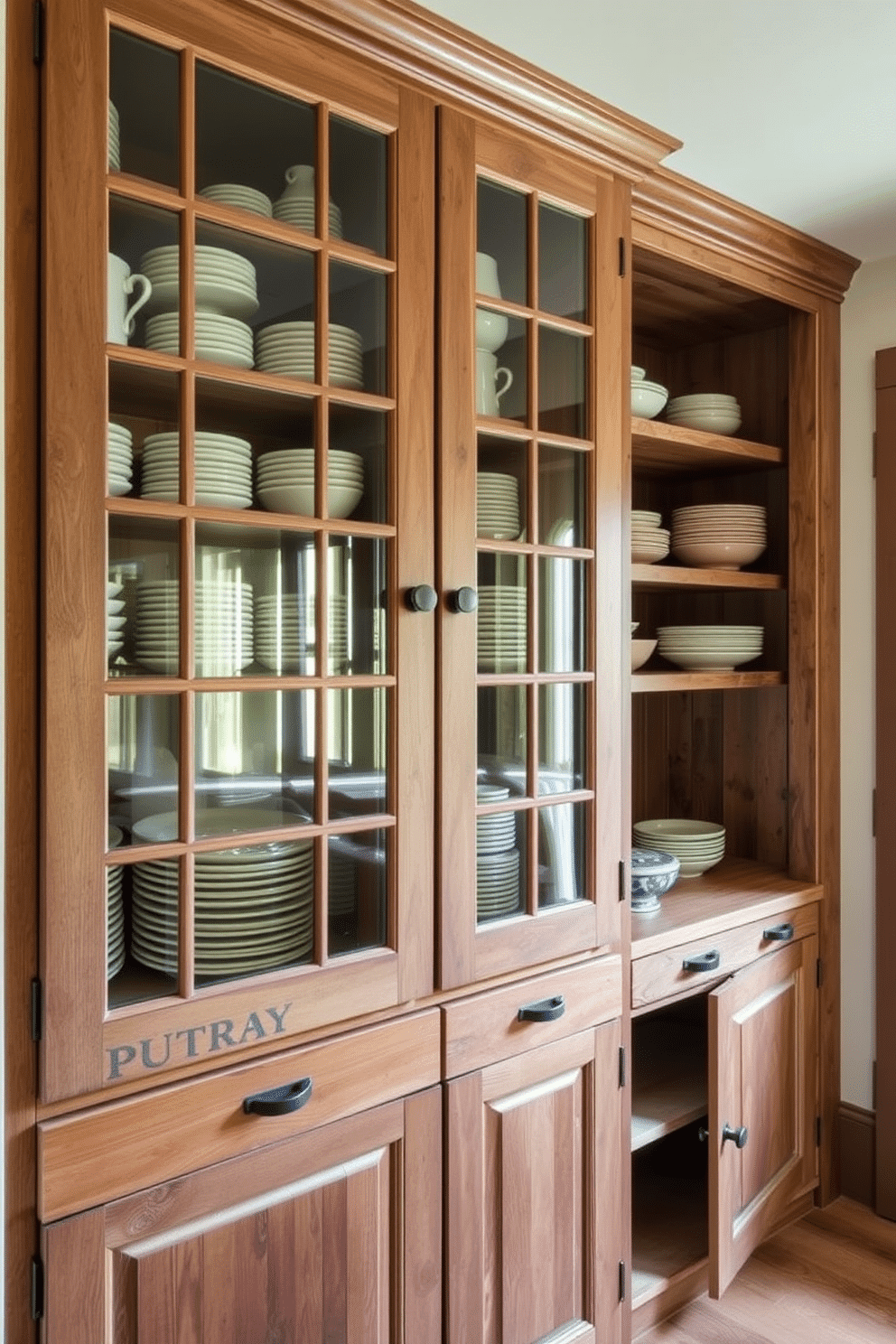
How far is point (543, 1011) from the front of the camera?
1688 mm

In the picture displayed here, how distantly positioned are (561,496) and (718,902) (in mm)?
1069

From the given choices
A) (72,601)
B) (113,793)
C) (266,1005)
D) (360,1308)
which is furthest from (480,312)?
(360,1308)

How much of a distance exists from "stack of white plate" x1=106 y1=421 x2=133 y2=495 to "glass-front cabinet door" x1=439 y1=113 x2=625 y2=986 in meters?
0.50

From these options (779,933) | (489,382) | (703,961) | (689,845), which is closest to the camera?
(489,382)

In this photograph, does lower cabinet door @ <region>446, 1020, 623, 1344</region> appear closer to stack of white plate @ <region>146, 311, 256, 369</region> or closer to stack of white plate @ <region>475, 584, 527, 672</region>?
stack of white plate @ <region>475, 584, 527, 672</region>

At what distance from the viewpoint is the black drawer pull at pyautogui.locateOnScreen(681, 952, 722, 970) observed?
2079 mm

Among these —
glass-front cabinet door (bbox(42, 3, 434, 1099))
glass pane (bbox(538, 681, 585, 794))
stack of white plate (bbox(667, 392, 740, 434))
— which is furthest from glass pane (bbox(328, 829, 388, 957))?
stack of white plate (bbox(667, 392, 740, 434))

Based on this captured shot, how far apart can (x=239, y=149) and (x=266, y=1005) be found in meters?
1.15

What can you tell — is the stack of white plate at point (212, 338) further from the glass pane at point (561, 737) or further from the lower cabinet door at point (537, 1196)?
the lower cabinet door at point (537, 1196)

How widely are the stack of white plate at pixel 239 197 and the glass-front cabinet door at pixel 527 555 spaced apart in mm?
302

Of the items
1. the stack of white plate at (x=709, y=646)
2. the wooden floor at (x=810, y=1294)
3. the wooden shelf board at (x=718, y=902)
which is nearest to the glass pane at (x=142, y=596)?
the wooden shelf board at (x=718, y=902)

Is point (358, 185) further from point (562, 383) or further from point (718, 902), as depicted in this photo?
point (718, 902)

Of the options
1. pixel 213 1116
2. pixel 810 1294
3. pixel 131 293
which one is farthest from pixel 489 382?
pixel 810 1294

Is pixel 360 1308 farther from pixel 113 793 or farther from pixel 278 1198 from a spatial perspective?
pixel 113 793
